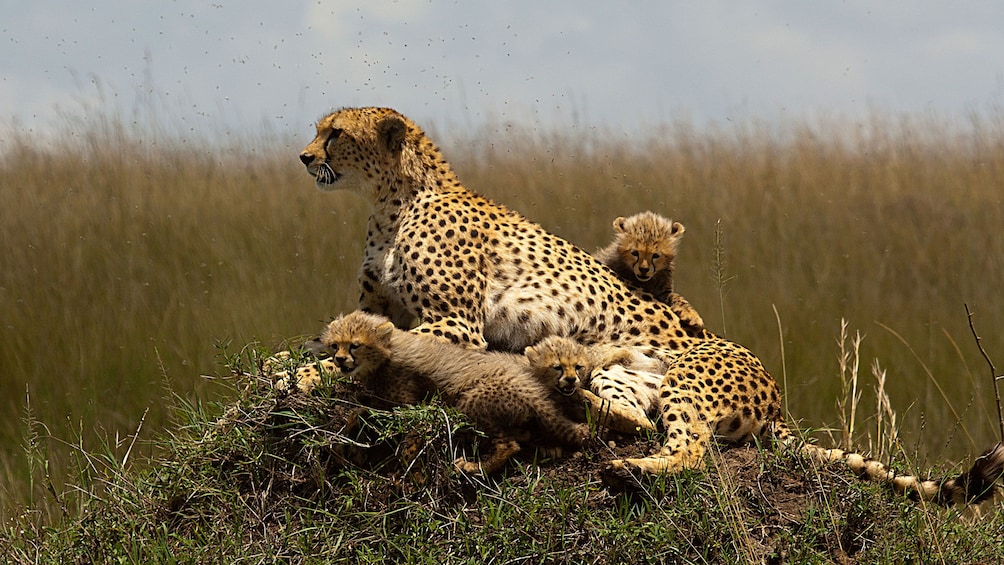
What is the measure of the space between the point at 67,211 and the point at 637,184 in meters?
3.46

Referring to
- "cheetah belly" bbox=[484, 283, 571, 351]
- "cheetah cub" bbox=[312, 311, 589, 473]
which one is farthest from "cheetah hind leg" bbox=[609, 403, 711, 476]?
"cheetah belly" bbox=[484, 283, 571, 351]

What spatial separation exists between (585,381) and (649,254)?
852mm

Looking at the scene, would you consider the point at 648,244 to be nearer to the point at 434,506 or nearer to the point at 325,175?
the point at 325,175

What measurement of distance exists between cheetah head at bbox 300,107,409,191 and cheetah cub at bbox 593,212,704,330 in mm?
806

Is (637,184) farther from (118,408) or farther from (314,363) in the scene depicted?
(314,363)

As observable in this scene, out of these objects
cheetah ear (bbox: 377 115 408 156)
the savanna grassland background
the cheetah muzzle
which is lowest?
the savanna grassland background

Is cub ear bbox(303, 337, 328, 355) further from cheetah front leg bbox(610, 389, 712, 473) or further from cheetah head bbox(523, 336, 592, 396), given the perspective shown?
cheetah front leg bbox(610, 389, 712, 473)

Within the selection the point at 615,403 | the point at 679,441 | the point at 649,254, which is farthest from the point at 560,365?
the point at 649,254

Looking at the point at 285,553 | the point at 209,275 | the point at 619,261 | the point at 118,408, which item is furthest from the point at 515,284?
the point at 209,275

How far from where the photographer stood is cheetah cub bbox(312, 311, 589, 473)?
3.21m

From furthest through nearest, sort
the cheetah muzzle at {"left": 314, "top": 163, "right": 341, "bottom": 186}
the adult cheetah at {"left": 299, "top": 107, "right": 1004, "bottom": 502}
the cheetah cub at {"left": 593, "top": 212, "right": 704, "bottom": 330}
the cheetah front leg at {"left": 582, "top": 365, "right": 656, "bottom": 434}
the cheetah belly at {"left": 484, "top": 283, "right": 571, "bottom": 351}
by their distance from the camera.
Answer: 1. the cheetah cub at {"left": 593, "top": 212, "right": 704, "bottom": 330}
2. the cheetah muzzle at {"left": 314, "top": 163, "right": 341, "bottom": 186}
3. the cheetah belly at {"left": 484, "top": 283, "right": 571, "bottom": 351}
4. the adult cheetah at {"left": 299, "top": 107, "right": 1004, "bottom": 502}
5. the cheetah front leg at {"left": 582, "top": 365, "right": 656, "bottom": 434}

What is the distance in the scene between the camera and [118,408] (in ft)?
17.9

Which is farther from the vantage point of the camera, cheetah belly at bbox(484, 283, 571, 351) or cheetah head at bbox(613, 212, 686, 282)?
cheetah head at bbox(613, 212, 686, 282)

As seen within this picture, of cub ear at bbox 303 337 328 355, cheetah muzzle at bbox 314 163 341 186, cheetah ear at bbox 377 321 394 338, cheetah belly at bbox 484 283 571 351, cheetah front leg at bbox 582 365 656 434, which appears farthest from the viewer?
cheetah muzzle at bbox 314 163 341 186
